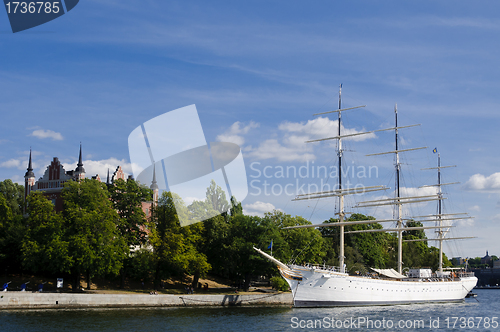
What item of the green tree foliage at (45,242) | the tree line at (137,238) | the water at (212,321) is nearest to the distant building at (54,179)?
the tree line at (137,238)

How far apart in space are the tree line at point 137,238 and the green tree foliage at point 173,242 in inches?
5.1

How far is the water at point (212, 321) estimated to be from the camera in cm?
4041

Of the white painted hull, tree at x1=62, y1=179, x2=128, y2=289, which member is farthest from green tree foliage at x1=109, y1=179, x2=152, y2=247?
the white painted hull

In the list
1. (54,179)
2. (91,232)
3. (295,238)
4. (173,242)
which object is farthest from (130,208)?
(295,238)

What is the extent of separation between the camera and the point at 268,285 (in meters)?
81.6

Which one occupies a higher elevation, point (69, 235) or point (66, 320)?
point (69, 235)

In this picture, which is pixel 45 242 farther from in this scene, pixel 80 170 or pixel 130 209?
pixel 80 170

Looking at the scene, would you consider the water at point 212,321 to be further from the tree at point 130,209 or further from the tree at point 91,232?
the tree at point 130,209

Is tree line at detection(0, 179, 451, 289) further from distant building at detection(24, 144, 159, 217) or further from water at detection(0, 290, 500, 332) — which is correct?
water at detection(0, 290, 500, 332)

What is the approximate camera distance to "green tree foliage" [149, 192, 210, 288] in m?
67.3

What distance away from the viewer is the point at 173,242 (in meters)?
67.5

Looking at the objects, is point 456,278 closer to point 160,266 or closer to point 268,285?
point 268,285

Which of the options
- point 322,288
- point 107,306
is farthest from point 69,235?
point 322,288

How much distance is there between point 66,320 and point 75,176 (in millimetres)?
44070
